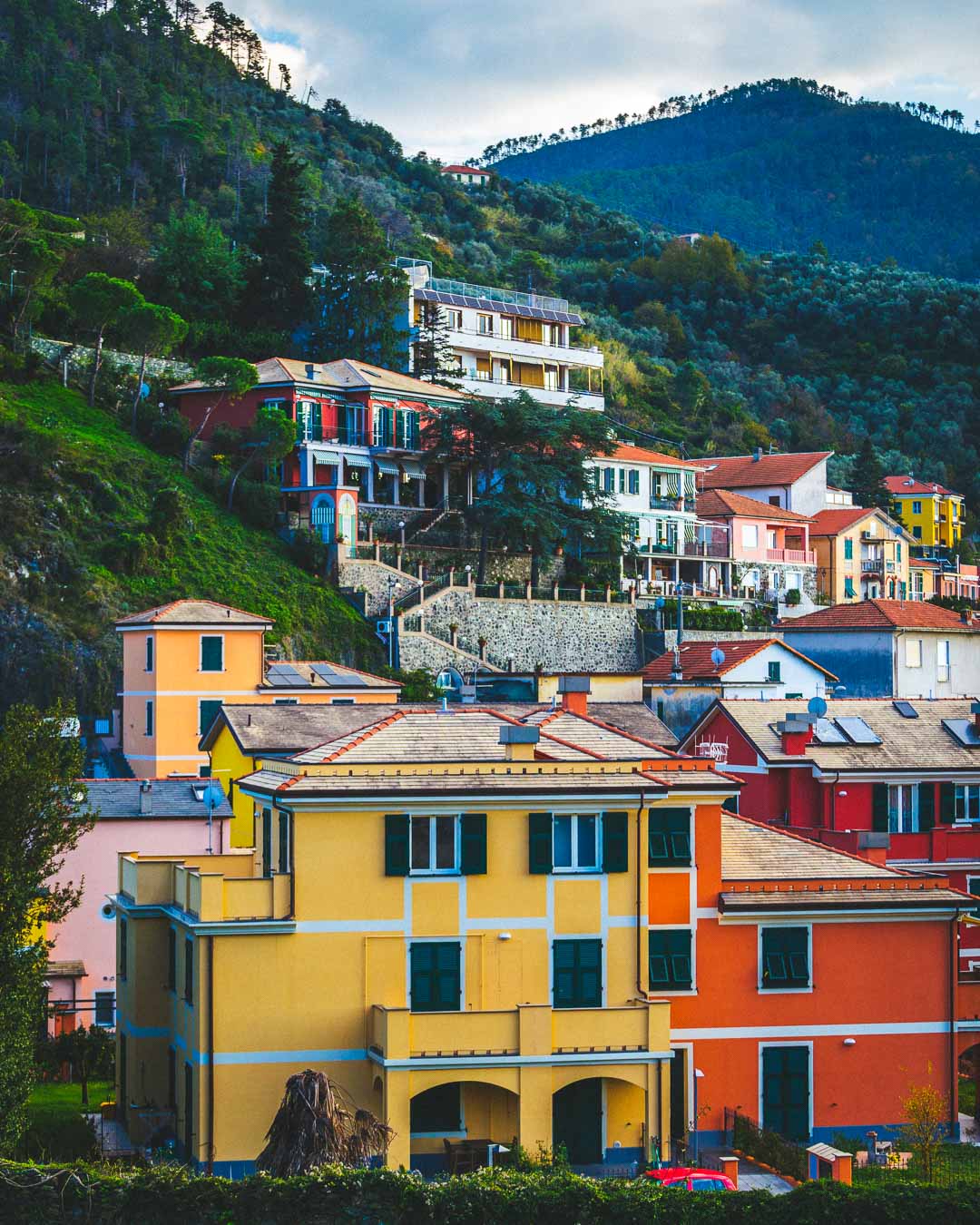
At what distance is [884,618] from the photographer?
232 ft

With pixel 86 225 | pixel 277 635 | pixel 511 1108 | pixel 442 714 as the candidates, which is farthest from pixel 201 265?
pixel 511 1108

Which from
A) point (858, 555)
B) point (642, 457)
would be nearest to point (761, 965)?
point (642, 457)

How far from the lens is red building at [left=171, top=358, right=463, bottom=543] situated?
7800 cm

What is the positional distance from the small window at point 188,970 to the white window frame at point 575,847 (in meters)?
6.46

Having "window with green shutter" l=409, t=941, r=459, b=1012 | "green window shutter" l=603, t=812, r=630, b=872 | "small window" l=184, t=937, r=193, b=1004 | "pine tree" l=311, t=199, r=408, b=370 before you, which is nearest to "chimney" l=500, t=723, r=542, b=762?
"green window shutter" l=603, t=812, r=630, b=872

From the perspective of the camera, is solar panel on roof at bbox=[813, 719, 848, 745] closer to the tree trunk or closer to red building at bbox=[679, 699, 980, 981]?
red building at bbox=[679, 699, 980, 981]

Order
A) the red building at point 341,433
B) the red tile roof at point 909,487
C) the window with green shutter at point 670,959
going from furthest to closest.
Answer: the red tile roof at point 909,487
the red building at point 341,433
the window with green shutter at point 670,959

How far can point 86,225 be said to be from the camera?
97.8 meters

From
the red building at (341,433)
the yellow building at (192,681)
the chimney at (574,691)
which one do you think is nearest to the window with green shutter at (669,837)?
the chimney at (574,691)

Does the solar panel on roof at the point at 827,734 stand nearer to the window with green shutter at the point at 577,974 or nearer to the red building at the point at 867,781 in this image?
the red building at the point at 867,781

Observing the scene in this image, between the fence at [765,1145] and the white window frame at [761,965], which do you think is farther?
the white window frame at [761,965]

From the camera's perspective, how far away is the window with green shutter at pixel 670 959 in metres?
33.9

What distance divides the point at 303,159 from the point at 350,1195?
121 m

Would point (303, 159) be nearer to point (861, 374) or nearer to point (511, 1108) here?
point (861, 374)
